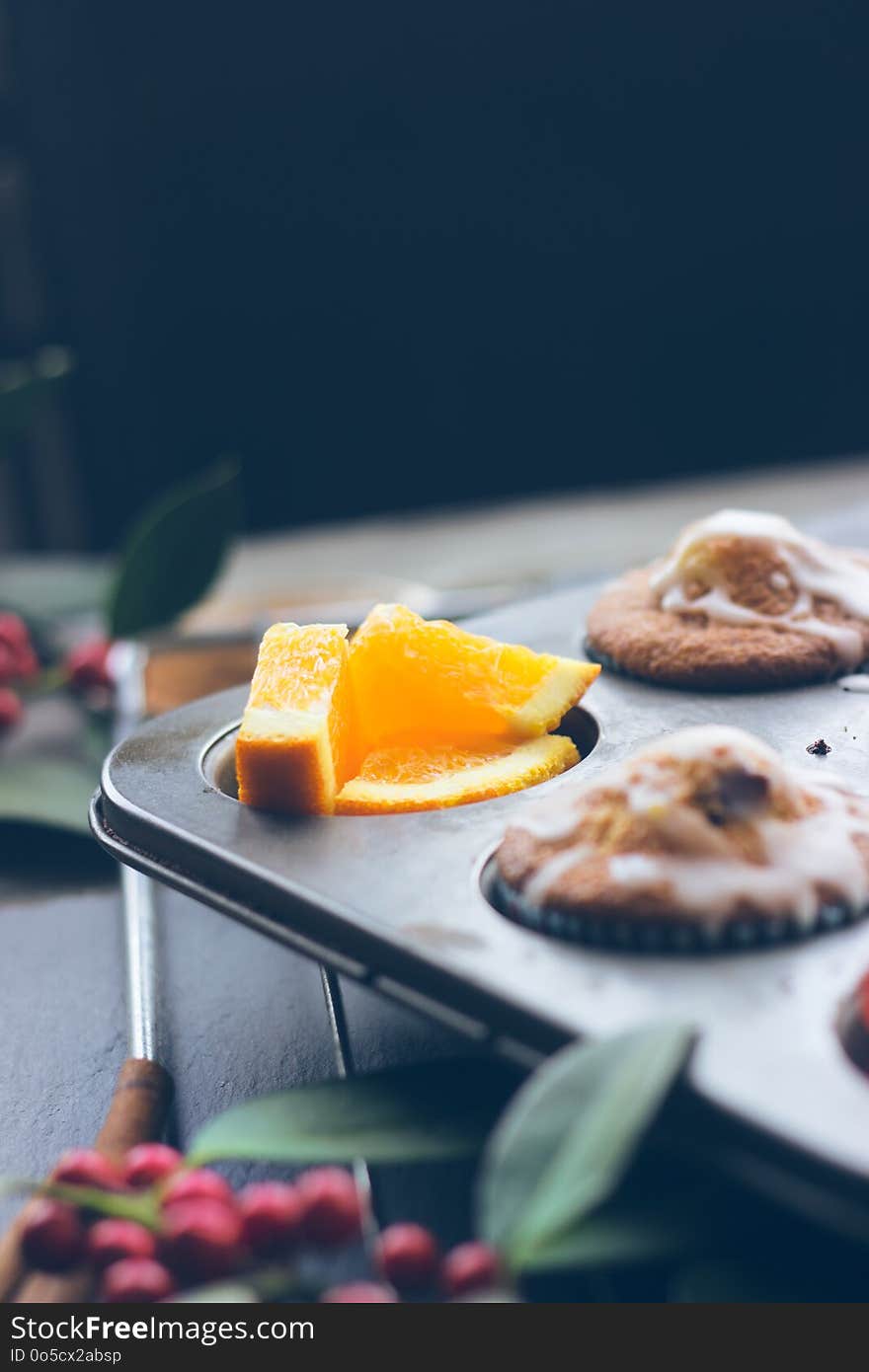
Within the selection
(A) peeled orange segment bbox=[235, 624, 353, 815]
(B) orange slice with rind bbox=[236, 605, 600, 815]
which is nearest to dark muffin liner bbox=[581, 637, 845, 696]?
(B) orange slice with rind bbox=[236, 605, 600, 815]

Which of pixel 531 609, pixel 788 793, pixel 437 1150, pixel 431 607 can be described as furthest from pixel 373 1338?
pixel 431 607

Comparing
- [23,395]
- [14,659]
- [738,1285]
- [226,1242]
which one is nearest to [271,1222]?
[226,1242]

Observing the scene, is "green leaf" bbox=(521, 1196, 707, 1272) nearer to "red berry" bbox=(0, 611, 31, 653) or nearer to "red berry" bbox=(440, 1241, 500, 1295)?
"red berry" bbox=(440, 1241, 500, 1295)

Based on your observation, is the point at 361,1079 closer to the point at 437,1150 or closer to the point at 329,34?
the point at 437,1150

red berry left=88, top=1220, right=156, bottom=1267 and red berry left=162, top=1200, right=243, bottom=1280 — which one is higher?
red berry left=162, top=1200, right=243, bottom=1280

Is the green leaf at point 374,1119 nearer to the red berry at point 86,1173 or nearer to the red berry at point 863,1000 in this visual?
the red berry at point 86,1173

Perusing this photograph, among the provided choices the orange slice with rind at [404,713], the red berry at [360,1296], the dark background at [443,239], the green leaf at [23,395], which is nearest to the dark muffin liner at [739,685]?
the orange slice with rind at [404,713]

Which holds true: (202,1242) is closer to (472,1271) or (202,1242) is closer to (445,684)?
(472,1271)
